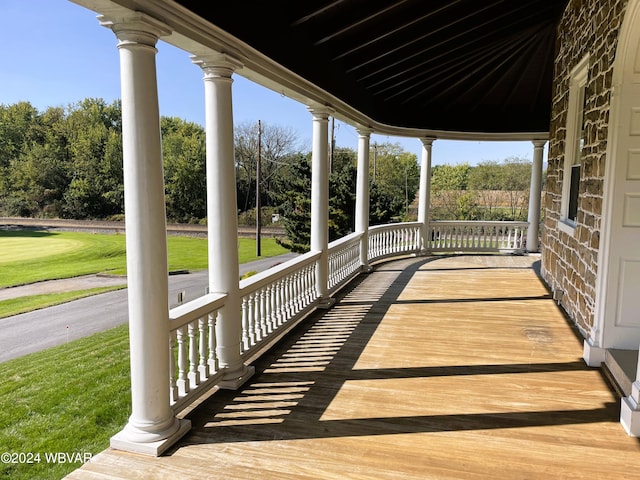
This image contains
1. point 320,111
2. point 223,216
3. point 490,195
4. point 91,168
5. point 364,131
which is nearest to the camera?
point 223,216

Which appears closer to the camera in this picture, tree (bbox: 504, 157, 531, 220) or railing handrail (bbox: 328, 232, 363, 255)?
railing handrail (bbox: 328, 232, 363, 255)

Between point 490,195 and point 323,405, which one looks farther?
point 490,195

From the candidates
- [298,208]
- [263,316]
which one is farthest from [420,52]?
[298,208]

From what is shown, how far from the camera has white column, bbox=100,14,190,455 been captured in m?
2.42

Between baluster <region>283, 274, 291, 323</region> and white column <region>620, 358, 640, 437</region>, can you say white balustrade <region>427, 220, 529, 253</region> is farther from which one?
white column <region>620, 358, 640, 437</region>

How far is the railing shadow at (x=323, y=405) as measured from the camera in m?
2.99

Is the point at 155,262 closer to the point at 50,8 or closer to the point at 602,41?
the point at 602,41

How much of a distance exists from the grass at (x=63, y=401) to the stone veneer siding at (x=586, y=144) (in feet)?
16.2

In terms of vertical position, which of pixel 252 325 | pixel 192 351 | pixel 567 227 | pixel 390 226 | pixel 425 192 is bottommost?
pixel 252 325

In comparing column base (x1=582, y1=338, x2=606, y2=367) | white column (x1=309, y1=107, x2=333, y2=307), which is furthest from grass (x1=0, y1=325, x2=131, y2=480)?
column base (x1=582, y1=338, x2=606, y2=367)

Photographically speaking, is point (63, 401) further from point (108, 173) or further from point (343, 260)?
point (108, 173)

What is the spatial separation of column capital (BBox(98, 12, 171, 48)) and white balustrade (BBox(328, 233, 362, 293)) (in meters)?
4.72

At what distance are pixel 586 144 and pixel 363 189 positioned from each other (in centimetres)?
423

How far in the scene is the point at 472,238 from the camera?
1147 centimetres
